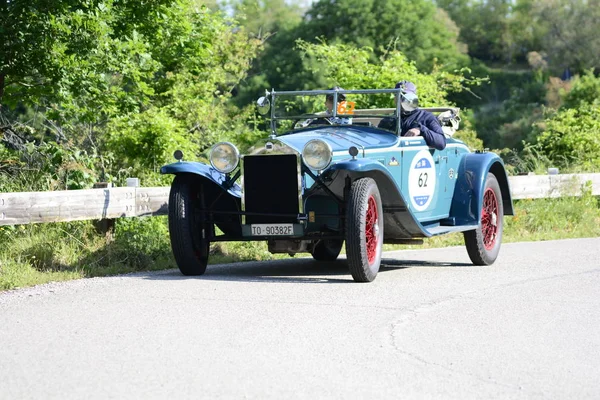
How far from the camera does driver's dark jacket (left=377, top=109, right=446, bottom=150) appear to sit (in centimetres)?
1120

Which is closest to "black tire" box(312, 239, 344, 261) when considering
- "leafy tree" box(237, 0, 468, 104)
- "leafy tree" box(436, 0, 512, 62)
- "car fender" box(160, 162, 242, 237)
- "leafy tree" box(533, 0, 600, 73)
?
"car fender" box(160, 162, 242, 237)

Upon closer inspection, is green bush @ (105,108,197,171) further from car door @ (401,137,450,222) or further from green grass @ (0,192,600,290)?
car door @ (401,137,450,222)

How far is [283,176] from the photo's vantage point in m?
10.0

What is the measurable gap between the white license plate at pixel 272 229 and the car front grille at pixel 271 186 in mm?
137

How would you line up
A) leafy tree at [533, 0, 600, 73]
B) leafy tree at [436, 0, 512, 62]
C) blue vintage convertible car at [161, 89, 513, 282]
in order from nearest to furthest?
1. blue vintage convertible car at [161, 89, 513, 282]
2. leafy tree at [533, 0, 600, 73]
3. leafy tree at [436, 0, 512, 62]

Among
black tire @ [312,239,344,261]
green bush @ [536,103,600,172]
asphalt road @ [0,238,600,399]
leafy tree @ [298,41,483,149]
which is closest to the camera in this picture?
asphalt road @ [0,238,600,399]

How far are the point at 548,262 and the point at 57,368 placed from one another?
23.4 feet

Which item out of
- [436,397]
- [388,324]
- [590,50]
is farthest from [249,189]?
[590,50]

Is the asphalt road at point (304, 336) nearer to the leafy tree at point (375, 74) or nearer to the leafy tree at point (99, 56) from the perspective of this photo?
the leafy tree at point (99, 56)

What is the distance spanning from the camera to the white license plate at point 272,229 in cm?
993

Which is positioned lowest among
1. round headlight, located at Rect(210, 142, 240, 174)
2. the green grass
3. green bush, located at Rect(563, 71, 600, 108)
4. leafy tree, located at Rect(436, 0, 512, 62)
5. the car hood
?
the green grass

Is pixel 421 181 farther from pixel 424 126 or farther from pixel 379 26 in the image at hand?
pixel 379 26

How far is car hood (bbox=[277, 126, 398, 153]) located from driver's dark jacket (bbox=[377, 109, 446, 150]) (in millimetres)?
214

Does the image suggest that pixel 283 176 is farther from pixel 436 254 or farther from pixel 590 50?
pixel 590 50
